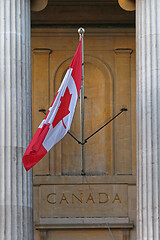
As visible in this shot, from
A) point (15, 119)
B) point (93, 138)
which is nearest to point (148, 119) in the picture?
point (15, 119)

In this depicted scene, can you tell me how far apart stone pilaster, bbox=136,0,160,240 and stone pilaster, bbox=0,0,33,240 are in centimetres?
322

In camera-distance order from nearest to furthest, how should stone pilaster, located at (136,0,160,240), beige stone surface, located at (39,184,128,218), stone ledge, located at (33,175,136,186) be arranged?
stone pilaster, located at (136,0,160,240), beige stone surface, located at (39,184,128,218), stone ledge, located at (33,175,136,186)

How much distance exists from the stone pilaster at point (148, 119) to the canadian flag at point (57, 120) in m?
1.96

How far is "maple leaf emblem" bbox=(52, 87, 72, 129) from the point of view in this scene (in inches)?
1075

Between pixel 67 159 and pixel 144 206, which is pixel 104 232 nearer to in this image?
pixel 67 159

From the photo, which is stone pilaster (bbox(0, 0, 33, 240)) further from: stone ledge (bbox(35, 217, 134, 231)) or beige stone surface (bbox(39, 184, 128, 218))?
beige stone surface (bbox(39, 184, 128, 218))

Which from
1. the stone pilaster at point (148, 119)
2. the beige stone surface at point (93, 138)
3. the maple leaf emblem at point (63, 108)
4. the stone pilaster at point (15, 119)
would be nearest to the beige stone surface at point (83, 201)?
the beige stone surface at point (93, 138)

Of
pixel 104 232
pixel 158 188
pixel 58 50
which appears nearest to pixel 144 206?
pixel 158 188

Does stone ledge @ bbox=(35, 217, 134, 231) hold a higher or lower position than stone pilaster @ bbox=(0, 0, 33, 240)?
lower

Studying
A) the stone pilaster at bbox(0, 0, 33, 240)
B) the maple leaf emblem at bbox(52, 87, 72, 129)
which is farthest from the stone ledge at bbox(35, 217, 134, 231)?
the maple leaf emblem at bbox(52, 87, 72, 129)

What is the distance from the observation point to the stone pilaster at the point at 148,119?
2803cm

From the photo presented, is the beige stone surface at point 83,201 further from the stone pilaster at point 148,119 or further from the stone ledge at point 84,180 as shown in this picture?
the stone pilaster at point 148,119

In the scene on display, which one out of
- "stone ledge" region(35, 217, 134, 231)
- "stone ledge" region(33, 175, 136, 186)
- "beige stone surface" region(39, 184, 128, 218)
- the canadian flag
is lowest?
"stone ledge" region(35, 217, 134, 231)

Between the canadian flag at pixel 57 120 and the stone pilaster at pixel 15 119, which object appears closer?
the canadian flag at pixel 57 120
